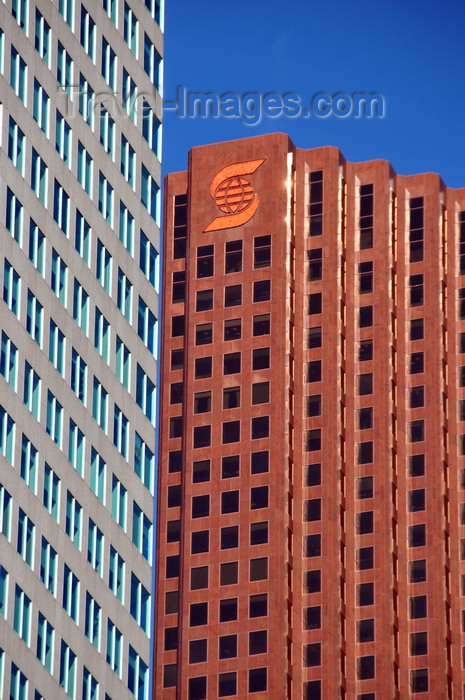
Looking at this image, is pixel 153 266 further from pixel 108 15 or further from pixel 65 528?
pixel 65 528

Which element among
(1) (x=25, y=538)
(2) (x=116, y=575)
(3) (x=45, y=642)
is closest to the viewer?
(1) (x=25, y=538)

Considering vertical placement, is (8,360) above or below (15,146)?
below

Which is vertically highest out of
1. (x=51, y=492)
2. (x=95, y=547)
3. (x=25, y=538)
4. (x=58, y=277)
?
(x=58, y=277)

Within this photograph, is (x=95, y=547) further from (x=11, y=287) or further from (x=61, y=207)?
(x=61, y=207)

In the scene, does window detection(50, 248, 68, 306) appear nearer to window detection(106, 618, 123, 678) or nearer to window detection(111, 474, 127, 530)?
window detection(111, 474, 127, 530)

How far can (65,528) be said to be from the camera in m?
103

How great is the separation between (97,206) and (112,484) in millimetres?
16370

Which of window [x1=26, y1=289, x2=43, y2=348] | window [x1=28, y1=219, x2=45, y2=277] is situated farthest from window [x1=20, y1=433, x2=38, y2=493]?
window [x1=28, y1=219, x2=45, y2=277]

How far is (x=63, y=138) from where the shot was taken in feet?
360

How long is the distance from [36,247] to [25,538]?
16.3 meters

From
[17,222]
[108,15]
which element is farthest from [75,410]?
[108,15]

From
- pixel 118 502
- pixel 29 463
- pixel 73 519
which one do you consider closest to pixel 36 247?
pixel 29 463

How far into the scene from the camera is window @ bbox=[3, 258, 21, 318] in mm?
100125

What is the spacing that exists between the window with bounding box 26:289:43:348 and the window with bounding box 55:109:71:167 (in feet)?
33.2
